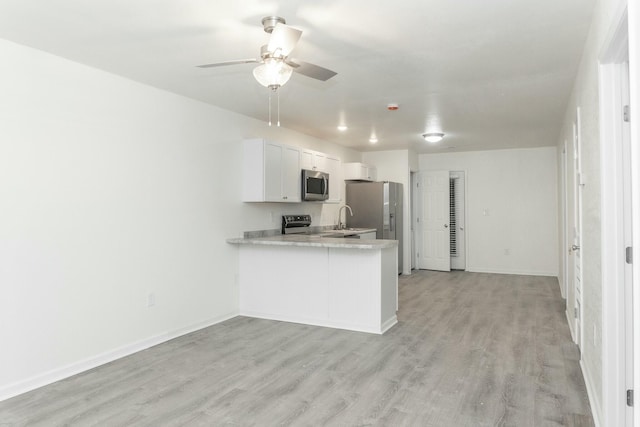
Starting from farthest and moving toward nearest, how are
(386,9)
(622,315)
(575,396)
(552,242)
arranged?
(552,242) < (575,396) < (386,9) < (622,315)

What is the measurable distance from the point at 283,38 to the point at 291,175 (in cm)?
322

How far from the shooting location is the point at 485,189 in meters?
8.23

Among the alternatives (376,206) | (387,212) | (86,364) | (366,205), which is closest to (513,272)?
(387,212)

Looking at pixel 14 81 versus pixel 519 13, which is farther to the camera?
pixel 14 81

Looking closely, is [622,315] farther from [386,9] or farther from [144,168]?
[144,168]

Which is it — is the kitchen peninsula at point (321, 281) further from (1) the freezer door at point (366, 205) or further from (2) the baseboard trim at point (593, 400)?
(1) the freezer door at point (366, 205)

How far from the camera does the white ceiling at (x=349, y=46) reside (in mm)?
2438

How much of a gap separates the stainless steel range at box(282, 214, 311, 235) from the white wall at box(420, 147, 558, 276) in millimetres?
3576

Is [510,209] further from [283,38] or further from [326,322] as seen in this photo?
[283,38]

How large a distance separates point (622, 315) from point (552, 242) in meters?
6.18

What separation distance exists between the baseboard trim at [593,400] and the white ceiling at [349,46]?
7.35 ft

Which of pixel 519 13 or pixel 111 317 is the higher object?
pixel 519 13

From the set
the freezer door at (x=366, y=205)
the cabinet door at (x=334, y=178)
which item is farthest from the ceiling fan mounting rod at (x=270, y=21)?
the freezer door at (x=366, y=205)

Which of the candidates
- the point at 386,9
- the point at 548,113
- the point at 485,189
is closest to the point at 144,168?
the point at 386,9
